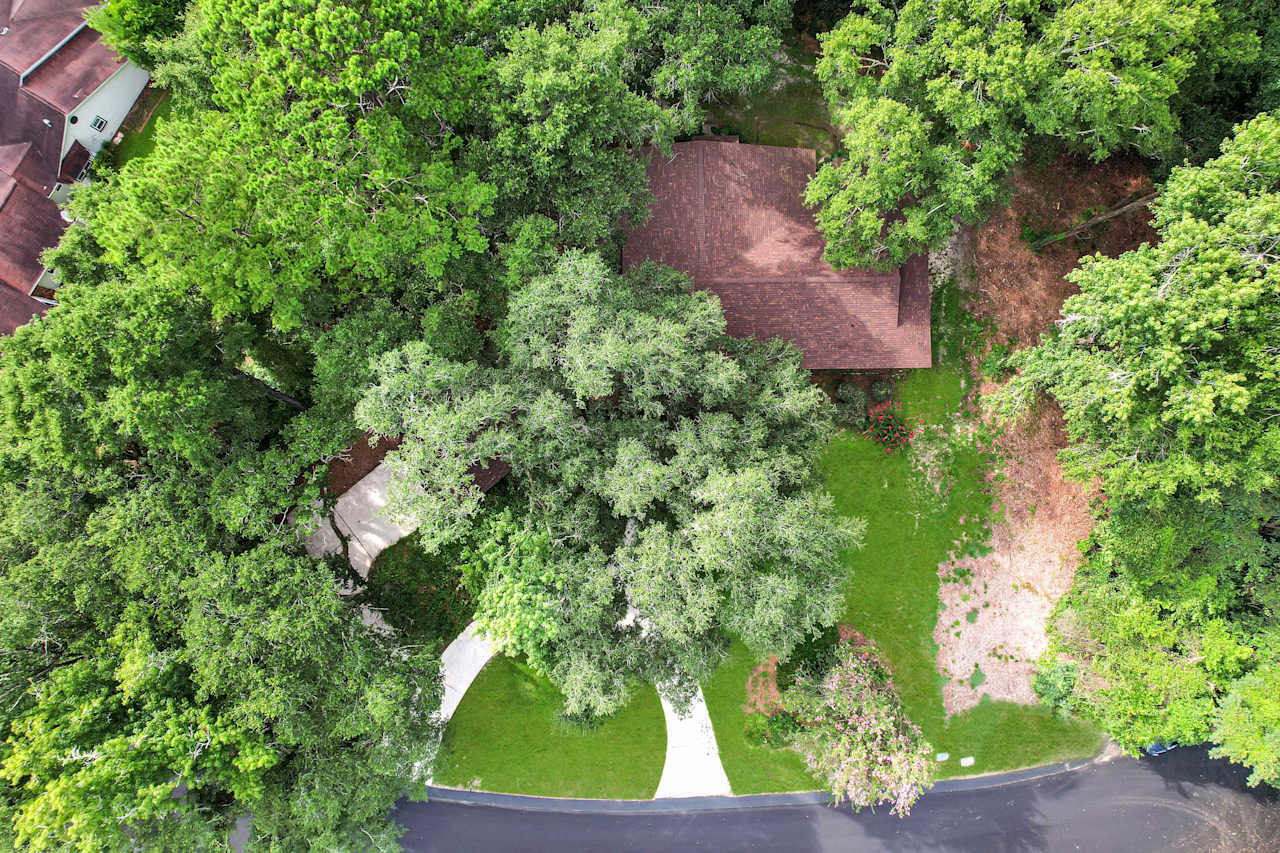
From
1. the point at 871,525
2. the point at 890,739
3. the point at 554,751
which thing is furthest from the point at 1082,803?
the point at 554,751

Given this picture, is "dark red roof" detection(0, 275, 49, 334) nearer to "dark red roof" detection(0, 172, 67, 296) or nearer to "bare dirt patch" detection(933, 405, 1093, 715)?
"dark red roof" detection(0, 172, 67, 296)

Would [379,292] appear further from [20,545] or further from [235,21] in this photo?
[20,545]

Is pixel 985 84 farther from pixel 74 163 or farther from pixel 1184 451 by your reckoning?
pixel 74 163

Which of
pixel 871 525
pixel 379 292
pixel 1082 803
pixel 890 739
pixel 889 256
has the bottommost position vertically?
pixel 1082 803

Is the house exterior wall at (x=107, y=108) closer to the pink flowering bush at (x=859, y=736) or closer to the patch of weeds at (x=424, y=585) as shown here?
the patch of weeds at (x=424, y=585)

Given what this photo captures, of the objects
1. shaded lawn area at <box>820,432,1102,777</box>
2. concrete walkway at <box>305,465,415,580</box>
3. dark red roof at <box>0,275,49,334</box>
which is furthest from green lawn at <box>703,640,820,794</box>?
dark red roof at <box>0,275,49,334</box>
